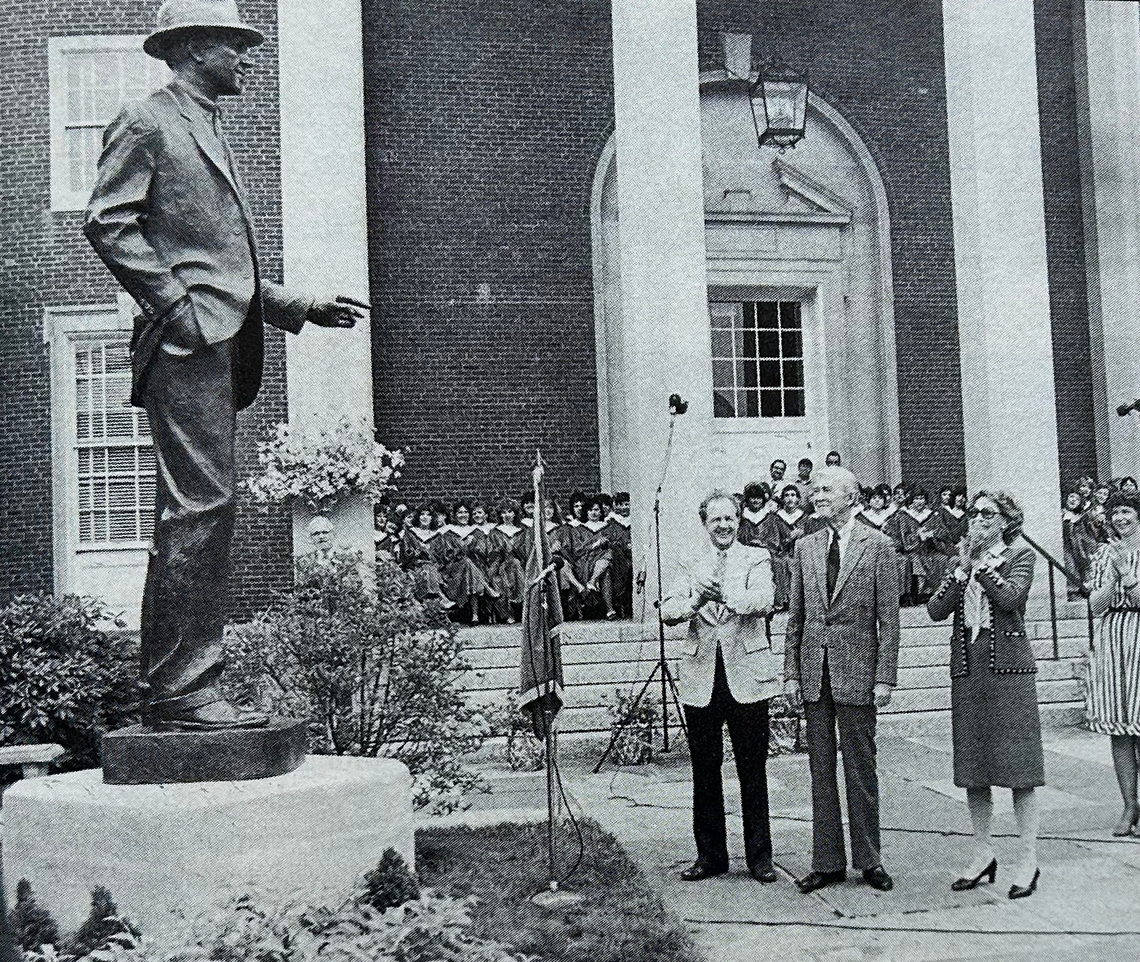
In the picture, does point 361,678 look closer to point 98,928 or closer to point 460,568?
point 98,928

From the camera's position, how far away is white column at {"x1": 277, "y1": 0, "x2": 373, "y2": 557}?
14750mm

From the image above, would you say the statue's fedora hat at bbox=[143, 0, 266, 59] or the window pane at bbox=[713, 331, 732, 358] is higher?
the window pane at bbox=[713, 331, 732, 358]

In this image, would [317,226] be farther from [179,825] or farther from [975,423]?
[179,825]

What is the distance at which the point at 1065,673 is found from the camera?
12.5m

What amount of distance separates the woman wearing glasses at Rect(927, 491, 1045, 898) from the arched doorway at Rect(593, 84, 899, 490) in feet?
39.2

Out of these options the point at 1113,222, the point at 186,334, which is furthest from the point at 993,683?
the point at 1113,222

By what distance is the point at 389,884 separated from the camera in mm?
4895

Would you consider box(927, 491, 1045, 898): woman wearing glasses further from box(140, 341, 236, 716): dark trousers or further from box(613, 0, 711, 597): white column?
box(613, 0, 711, 597): white column

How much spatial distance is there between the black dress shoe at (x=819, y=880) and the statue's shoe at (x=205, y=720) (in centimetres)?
279

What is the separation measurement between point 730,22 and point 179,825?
53.0ft

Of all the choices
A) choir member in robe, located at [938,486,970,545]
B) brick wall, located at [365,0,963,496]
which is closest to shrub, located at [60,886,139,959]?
brick wall, located at [365,0,963,496]

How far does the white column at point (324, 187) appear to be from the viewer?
14.8 m

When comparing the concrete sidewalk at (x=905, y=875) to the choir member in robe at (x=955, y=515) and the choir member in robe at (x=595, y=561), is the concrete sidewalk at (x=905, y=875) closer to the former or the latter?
the choir member in robe at (x=595, y=561)

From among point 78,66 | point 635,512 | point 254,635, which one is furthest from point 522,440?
point 254,635
